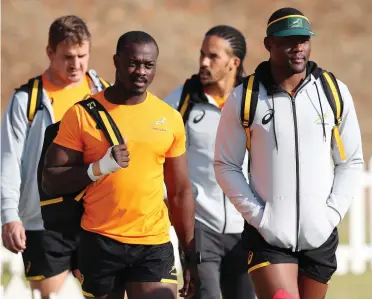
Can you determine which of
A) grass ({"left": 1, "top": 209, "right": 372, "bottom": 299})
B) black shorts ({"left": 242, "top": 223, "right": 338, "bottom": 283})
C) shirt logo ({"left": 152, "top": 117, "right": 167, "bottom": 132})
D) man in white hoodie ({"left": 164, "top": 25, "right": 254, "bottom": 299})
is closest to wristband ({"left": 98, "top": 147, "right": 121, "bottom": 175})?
shirt logo ({"left": 152, "top": 117, "right": 167, "bottom": 132})

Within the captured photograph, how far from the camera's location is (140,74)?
737cm

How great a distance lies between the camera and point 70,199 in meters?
7.43

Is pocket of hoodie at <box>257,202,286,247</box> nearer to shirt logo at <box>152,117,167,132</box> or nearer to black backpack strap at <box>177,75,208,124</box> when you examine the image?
shirt logo at <box>152,117,167,132</box>

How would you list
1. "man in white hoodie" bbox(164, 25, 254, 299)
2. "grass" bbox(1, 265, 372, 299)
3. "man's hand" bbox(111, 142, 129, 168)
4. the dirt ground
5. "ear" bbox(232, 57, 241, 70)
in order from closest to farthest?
"man's hand" bbox(111, 142, 129, 168) < "man in white hoodie" bbox(164, 25, 254, 299) < "ear" bbox(232, 57, 241, 70) < "grass" bbox(1, 265, 372, 299) < the dirt ground

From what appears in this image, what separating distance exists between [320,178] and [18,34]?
1920cm

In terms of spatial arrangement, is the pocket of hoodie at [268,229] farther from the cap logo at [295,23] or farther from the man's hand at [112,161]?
the cap logo at [295,23]

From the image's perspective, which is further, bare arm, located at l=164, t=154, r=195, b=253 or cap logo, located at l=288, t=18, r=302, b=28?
bare arm, located at l=164, t=154, r=195, b=253

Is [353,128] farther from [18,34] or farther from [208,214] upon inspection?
[18,34]

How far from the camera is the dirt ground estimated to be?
2541 cm

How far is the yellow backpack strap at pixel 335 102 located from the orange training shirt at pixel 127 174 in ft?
3.14

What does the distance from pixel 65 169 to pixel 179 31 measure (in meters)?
19.5

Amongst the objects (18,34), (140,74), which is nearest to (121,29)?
(18,34)

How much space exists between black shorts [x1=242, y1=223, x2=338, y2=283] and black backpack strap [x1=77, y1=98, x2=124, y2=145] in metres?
0.97

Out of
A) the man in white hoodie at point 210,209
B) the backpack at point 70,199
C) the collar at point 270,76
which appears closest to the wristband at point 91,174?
the backpack at point 70,199
